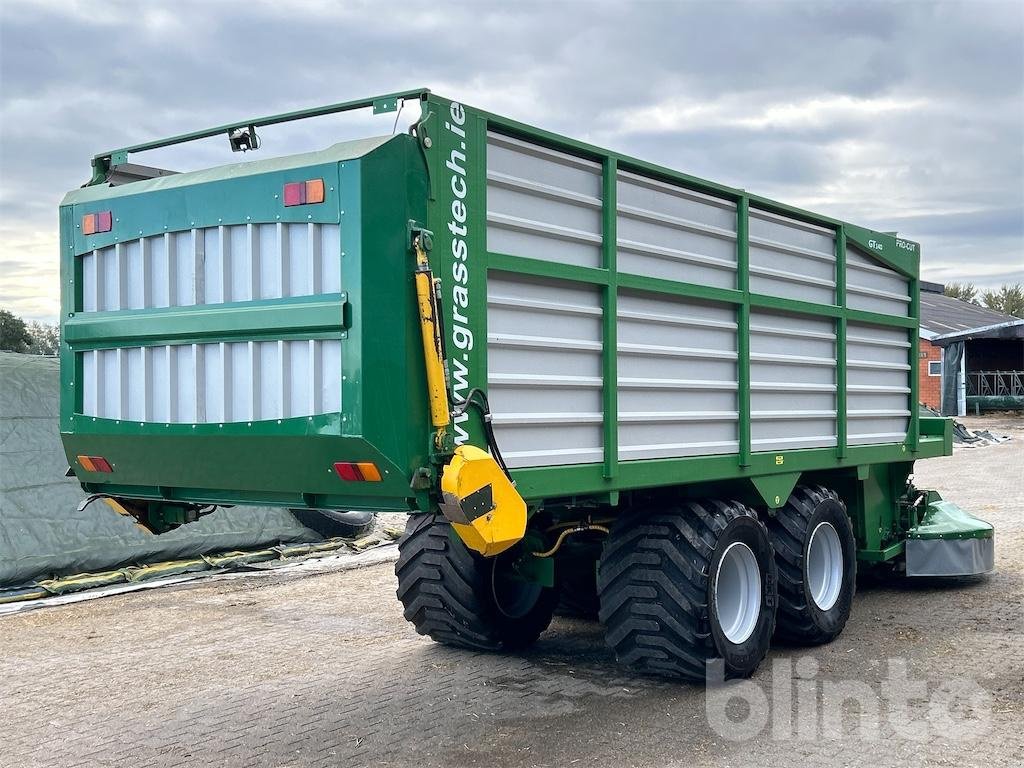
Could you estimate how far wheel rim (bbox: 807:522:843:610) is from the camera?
716 centimetres

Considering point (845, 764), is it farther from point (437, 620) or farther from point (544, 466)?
point (437, 620)

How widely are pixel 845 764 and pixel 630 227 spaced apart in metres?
2.80

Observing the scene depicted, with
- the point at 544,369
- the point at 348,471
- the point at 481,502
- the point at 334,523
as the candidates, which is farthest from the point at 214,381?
the point at 334,523

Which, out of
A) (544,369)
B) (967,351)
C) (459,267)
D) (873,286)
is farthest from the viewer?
(967,351)

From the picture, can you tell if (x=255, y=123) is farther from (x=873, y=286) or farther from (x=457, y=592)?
(x=873, y=286)

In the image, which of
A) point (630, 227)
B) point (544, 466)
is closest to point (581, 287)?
point (630, 227)

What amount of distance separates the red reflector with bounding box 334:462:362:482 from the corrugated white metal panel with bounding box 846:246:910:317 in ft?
14.4

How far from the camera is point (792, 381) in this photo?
6.88 m

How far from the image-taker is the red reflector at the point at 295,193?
455cm

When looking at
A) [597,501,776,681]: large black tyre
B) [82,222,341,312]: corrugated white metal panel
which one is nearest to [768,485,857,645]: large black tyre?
[597,501,776,681]: large black tyre

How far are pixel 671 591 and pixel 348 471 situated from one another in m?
2.11

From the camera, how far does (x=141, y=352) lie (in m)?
5.18

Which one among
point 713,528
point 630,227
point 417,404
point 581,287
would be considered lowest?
point 713,528

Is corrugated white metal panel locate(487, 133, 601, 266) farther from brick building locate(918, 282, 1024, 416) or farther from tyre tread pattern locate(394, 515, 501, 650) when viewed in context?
brick building locate(918, 282, 1024, 416)
